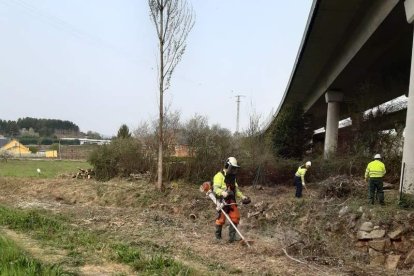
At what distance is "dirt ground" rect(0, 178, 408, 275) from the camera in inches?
300

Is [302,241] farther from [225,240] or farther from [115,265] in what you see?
[115,265]

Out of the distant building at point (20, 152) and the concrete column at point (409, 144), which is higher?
the concrete column at point (409, 144)

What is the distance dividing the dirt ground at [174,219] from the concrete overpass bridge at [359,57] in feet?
16.5

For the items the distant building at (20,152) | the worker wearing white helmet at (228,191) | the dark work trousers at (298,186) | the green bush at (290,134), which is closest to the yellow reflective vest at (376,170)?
the dark work trousers at (298,186)

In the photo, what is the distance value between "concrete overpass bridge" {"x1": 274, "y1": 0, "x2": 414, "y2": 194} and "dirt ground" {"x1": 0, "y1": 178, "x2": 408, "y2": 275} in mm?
5020

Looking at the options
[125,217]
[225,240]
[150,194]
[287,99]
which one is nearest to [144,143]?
[150,194]

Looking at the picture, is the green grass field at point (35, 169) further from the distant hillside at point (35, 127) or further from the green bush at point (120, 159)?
the distant hillside at point (35, 127)

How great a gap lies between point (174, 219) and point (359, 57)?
1225cm

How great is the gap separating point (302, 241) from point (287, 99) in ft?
88.2

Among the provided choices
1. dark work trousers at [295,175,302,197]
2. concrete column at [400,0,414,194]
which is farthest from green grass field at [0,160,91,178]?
concrete column at [400,0,414,194]

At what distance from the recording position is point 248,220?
12523 millimetres

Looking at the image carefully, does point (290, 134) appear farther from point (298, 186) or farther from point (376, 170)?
point (376, 170)

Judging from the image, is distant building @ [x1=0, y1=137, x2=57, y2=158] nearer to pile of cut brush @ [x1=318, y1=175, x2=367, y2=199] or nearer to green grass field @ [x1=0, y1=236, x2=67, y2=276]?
pile of cut brush @ [x1=318, y1=175, x2=367, y2=199]

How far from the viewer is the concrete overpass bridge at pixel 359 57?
1464 centimetres
